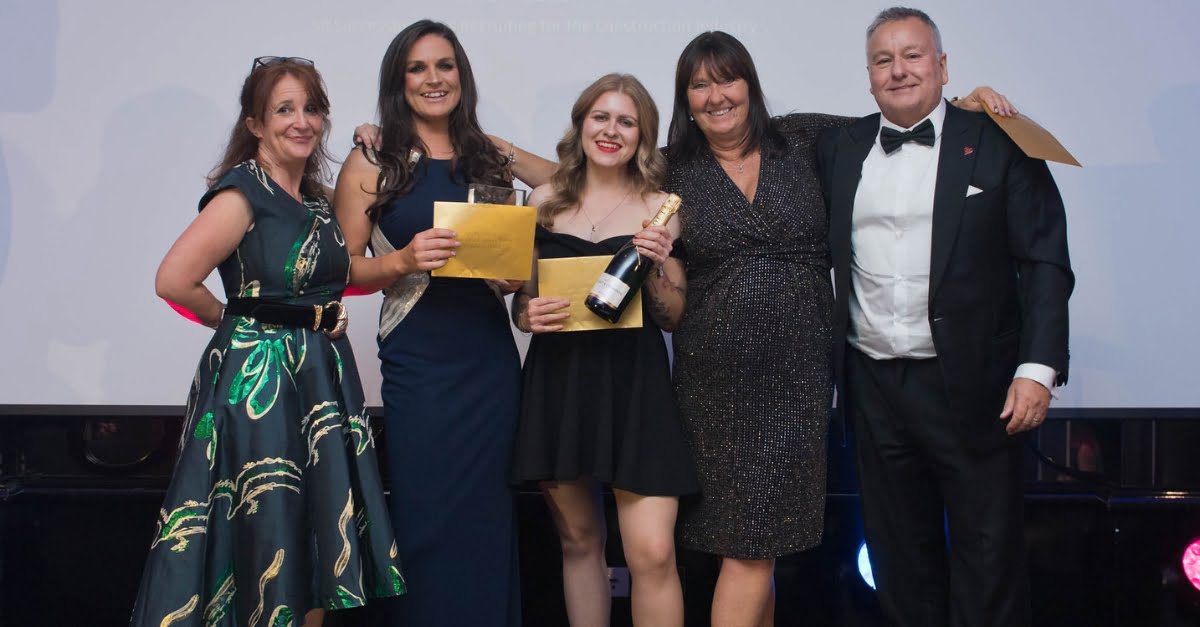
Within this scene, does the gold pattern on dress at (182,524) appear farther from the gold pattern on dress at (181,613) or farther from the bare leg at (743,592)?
the bare leg at (743,592)

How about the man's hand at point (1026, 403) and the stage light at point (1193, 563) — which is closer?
the man's hand at point (1026, 403)

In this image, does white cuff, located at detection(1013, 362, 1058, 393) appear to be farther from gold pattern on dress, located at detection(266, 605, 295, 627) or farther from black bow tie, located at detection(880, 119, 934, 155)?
gold pattern on dress, located at detection(266, 605, 295, 627)

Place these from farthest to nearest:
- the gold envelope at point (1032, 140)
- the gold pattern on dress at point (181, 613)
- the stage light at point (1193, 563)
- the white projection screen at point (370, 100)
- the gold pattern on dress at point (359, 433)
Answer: the white projection screen at point (370, 100) < the stage light at point (1193, 563) < the gold pattern on dress at point (359, 433) < the gold envelope at point (1032, 140) < the gold pattern on dress at point (181, 613)

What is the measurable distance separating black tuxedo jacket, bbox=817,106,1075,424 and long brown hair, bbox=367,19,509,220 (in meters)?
1.04

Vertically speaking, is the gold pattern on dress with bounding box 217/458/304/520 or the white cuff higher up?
the white cuff

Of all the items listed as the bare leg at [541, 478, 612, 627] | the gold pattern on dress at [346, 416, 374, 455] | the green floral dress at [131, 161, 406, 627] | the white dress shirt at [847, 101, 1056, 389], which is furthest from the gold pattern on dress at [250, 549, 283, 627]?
the white dress shirt at [847, 101, 1056, 389]

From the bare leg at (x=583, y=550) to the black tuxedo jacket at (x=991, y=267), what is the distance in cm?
86

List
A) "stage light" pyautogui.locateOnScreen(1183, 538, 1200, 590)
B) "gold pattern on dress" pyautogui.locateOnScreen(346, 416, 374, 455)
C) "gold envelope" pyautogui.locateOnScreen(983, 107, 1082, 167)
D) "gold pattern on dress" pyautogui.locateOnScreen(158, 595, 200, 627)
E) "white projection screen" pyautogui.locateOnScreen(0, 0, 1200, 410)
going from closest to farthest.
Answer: "gold pattern on dress" pyautogui.locateOnScreen(158, 595, 200, 627) → "gold envelope" pyautogui.locateOnScreen(983, 107, 1082, 167) → "gold pattern on dress" pyautogui.locateOnScreen(346, 416, 374, 455) → "stage light" pyautogui.locateOnScreen(1183, 538, 1200, 590) → "white projection screen" pyautogui.locateOnScreen(0, 0, 1200, 410)

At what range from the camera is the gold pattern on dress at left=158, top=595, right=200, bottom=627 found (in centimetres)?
185

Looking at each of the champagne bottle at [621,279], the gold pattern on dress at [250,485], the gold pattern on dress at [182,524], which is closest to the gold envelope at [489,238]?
the champagne bottle at [621,279]

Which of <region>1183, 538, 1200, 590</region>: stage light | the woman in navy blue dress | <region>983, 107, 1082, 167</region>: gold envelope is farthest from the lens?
<region>1183, 538, 1200, 590</region>: stage light

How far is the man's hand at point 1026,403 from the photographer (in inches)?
79.3

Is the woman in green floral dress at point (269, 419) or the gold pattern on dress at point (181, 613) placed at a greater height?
the woman in green floral dress at point (269, 419)

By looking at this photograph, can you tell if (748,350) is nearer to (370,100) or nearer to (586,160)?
(586,160)
